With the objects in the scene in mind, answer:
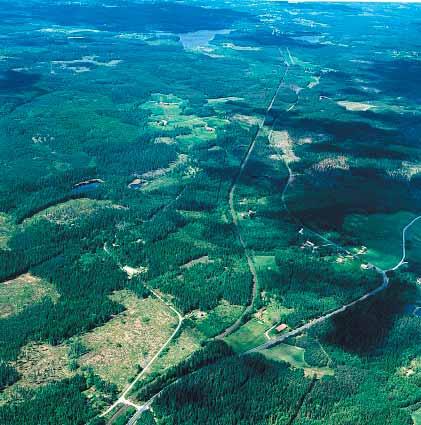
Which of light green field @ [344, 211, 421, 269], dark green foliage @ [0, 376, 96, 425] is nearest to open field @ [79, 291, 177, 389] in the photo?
dark green foliage @ [0, 376, 96, 425]

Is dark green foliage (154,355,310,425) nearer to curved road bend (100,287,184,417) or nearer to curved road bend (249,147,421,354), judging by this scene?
curved road bend (100,287,184,417)

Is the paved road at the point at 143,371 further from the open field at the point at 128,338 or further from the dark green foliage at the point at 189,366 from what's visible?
the dark green foliage at the point at 189,366

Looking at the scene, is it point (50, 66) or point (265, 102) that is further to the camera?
point (50, 66)

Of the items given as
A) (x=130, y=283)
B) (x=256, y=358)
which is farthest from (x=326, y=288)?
(x=130, y=283)

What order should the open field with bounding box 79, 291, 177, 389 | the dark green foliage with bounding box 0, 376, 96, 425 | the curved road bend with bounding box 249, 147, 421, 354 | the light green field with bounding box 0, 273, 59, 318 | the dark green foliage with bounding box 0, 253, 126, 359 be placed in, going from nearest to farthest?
the dark green foliage with bounding box 0, 376, 96, 425
the open field with bounding box 79, 291, 177, 389
the dark green foliage with bounding box 0, 253, 126, 359
the curved road bend with bounding box 249, 147, 421, 354
the light green field with bounding box 0, 273, 59, 318

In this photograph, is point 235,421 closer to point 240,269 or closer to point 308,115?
point 240,269

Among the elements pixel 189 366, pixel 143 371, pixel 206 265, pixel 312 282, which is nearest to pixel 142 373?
pixel 143 371
